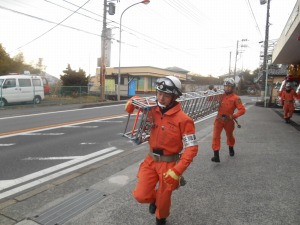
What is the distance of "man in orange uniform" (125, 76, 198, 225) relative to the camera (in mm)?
3016

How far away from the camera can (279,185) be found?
15.0 ft

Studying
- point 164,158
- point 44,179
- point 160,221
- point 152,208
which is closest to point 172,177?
point 164,158

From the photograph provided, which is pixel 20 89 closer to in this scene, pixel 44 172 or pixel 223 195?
pixel 44 172

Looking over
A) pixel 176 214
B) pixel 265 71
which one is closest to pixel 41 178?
pixel 176 214

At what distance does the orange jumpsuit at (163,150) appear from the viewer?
301 centimetres

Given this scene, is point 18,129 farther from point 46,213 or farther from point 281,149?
point 281,149

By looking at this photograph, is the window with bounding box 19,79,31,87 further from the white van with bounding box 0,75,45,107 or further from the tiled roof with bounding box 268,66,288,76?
the tiled roof with bounding box 268,66,288,76

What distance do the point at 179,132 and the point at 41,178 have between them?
123 inches

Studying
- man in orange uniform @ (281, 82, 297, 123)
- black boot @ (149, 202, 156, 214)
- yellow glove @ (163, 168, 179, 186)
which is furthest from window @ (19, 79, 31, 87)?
yellow glove @ (163, 168, 179, 186)

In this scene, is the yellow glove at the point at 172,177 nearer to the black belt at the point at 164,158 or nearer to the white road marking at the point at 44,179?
the black belt at the point at 164,158

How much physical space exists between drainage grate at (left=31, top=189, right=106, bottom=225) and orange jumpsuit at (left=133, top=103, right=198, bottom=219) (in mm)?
1001

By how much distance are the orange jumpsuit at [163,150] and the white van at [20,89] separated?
52.7 feet

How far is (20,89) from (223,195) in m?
16.6

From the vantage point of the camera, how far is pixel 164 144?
3.10 meters
